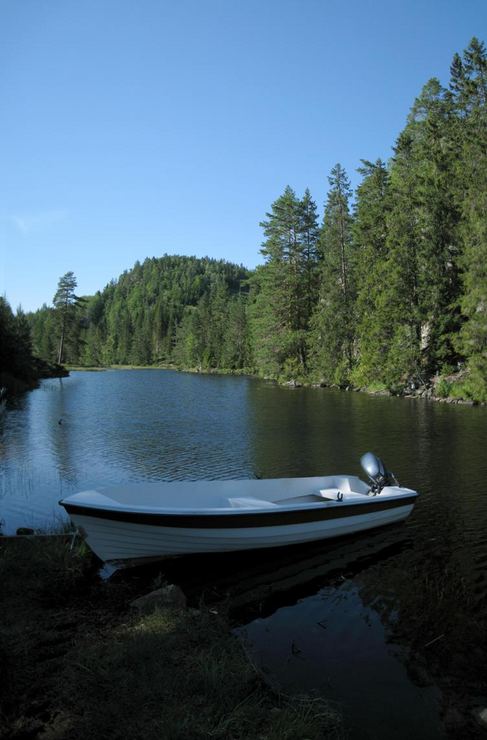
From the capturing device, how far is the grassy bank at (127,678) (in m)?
4.60

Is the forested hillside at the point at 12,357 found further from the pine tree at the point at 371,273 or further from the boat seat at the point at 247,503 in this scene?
the pine tree at the point at 371,273

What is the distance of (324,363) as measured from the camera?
57.7m

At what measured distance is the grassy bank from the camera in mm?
4598

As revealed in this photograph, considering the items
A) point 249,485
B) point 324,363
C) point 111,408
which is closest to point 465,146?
point 324,363

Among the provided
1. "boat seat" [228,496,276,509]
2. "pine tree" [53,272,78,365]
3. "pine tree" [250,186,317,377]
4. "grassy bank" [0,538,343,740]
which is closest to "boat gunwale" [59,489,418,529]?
"boat seat" [228,496,276,509]

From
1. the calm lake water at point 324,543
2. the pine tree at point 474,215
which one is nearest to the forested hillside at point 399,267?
the pine tree at point 474,215

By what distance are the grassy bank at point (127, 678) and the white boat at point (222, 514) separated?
1.50 metres

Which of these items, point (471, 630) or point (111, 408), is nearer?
point (471, 630)

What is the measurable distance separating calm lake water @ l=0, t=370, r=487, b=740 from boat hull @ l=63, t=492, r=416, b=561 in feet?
1.41

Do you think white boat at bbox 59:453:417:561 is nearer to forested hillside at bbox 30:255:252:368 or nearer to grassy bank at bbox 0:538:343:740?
grassy bank at bbox 0:538:343:740

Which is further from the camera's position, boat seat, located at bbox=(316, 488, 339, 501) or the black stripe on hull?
boat seat, located at bbox=(316, 488, 339, 501)

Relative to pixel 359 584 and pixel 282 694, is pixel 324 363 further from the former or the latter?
pixel 282 694

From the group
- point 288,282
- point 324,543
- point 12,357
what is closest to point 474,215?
point 288,282

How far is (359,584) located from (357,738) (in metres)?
4.22
